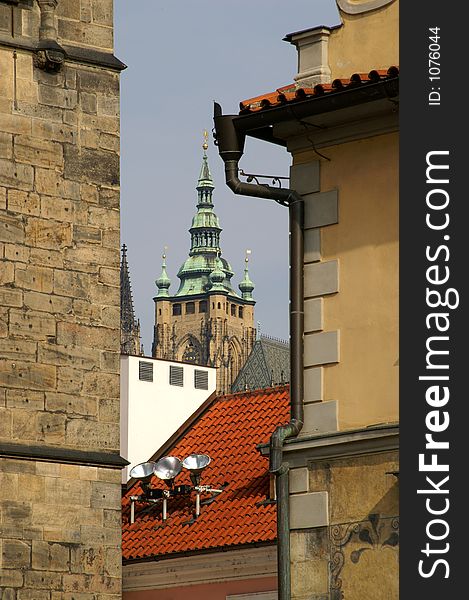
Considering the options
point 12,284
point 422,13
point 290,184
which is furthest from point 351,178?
point 12,284

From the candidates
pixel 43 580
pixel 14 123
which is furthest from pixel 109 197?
pixel 43 580

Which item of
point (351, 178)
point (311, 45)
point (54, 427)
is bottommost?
point (54, 427)

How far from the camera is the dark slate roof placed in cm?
16050

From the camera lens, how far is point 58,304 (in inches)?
799

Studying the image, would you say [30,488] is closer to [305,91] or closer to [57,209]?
[57,209]

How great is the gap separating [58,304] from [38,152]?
151cm

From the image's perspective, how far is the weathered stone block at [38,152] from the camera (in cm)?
2023

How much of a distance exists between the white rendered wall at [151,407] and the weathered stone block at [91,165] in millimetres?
16813

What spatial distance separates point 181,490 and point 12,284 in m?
11.9

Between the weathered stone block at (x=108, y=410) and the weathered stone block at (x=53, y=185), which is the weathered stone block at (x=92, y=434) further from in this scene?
the weathered stone block at (x=53, y=185)

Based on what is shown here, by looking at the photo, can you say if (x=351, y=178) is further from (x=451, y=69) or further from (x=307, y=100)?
(x=451, y=69)

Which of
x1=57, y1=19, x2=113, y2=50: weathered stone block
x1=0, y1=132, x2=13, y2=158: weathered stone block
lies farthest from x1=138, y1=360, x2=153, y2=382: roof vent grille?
x1=0, y1=132, x2=13, y2=158: weathered stone block

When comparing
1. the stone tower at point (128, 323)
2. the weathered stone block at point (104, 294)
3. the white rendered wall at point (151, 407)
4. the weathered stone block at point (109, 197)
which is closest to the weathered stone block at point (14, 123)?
the weathered stone block at point (109, 197)

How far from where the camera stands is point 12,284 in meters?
19.9
